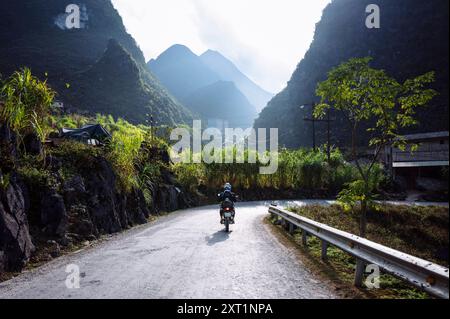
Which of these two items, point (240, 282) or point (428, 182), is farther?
point (428, 182)

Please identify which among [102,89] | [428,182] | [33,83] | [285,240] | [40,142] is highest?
[102,89]

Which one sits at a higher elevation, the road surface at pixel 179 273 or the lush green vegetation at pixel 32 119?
the lush green vegetation at pixel 32 119

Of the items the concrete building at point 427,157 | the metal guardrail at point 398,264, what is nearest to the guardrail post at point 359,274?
the metal guardrail at point 398,264

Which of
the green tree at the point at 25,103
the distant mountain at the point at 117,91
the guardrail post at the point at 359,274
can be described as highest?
the distant mountain at the point at 117,91

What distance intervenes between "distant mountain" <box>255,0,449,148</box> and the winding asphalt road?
185 feet

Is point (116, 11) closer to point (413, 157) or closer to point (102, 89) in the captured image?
point (102, 89)

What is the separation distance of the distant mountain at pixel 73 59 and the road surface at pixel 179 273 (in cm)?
6979

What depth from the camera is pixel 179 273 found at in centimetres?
597

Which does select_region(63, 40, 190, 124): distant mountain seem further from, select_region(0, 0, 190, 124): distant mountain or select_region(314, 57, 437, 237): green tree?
select_region(314, 57, 437, 237): green tree

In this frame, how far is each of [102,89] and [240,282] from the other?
96589 millimetres

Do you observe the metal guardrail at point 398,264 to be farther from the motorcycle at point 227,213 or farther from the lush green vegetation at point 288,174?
the lush green vegetation at point 288,174

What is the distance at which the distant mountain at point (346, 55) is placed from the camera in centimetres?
6181
